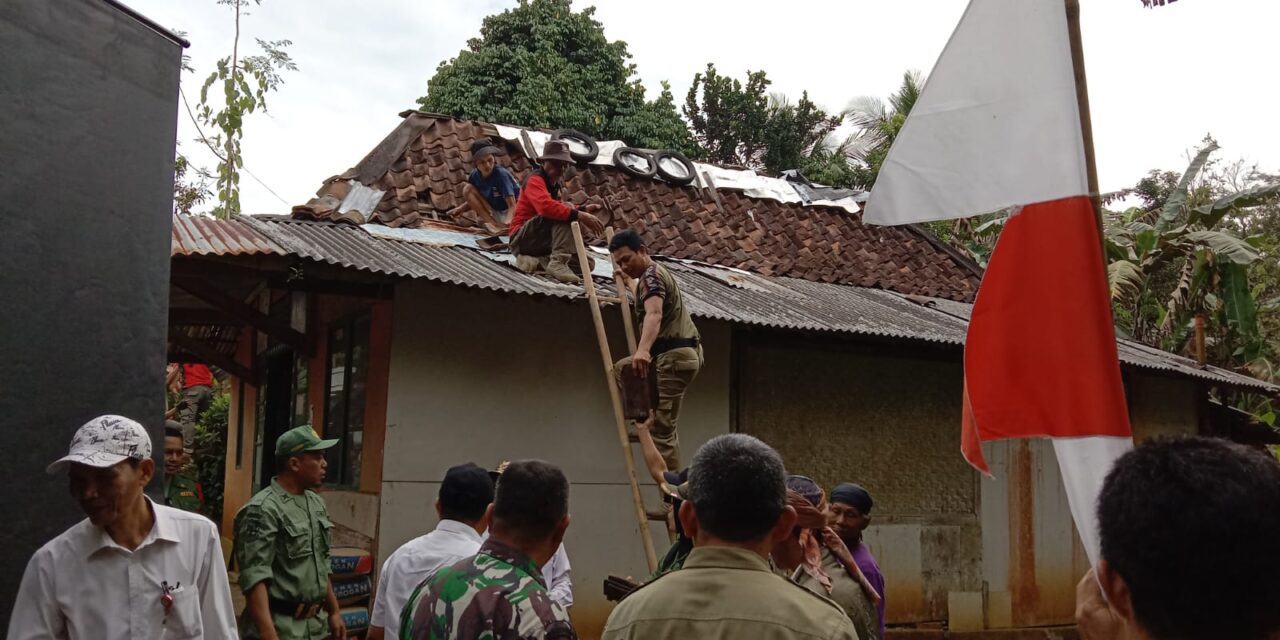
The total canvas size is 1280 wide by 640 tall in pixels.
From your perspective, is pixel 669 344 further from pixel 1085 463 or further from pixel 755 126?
pixel 755 126

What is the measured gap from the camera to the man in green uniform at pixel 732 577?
2094 millimetres

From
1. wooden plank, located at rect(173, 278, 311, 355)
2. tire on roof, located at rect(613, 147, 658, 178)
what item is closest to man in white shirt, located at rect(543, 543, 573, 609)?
wooden plank, located at rect(173, 278, 311, 355)

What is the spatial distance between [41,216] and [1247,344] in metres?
15.5

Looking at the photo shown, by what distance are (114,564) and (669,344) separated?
4.29m

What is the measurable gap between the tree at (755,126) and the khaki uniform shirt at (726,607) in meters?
23.7

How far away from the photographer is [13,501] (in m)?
3.25

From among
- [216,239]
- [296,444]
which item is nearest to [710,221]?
[216,239]

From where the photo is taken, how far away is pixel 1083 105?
3.04m

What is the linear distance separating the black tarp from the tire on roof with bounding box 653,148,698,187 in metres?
8.13

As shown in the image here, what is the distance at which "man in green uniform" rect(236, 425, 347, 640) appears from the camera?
4328 millimetres

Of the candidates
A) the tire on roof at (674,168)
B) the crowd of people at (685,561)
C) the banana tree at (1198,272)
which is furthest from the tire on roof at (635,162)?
the crowd of people at (685,561)

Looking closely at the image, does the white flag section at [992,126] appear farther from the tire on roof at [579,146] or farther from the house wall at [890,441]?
the tire on roof at [579,146]

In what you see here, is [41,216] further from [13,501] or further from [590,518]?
[590,518]

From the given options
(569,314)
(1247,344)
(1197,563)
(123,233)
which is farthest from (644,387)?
(1247,344)
